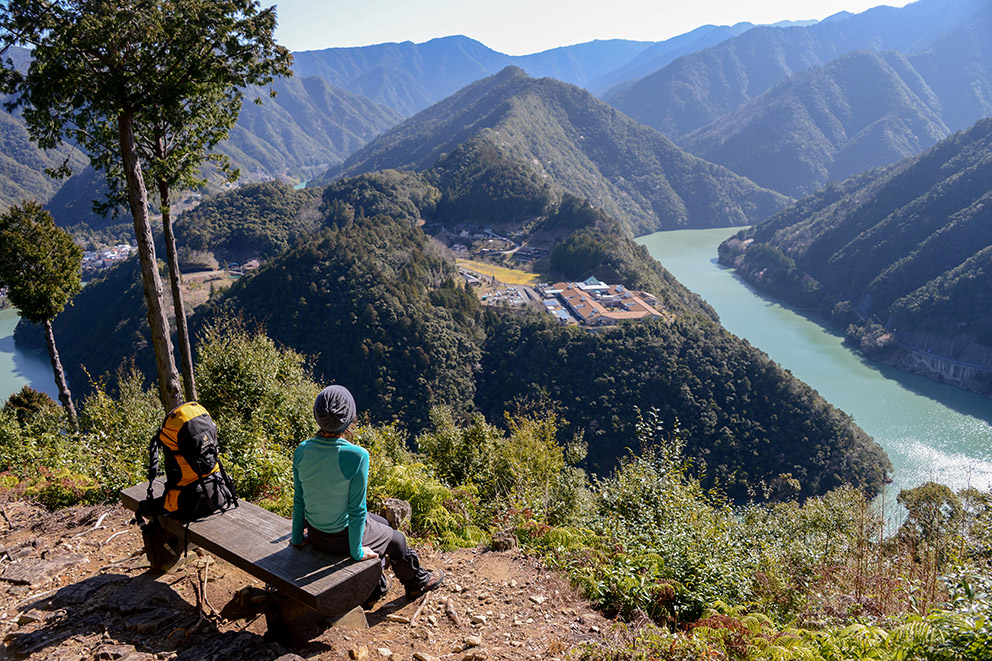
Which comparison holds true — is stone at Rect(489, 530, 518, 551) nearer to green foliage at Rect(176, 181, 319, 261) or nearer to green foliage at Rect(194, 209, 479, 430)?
green foliage at Rect(194, 209, 479, 430)

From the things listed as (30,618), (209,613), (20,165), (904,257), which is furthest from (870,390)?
(20,165)

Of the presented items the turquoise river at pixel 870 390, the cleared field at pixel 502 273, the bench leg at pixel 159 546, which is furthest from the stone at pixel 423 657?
the cleared field at pixel 502 273

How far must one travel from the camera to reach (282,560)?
2.58 m

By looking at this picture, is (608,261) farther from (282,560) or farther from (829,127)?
(829,127)

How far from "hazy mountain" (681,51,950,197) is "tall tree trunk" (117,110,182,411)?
13171cm

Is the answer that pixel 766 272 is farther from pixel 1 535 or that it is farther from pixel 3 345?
pixel 3 345

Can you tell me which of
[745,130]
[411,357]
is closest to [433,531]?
[411,357]

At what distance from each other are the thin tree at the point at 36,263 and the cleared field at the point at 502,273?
133 feet

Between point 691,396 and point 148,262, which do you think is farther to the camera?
point 691,396

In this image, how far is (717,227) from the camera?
342 ft

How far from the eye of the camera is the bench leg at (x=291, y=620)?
101 inches

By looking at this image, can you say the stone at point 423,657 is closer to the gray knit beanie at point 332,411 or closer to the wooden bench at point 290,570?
the wooden bench at point 290,570

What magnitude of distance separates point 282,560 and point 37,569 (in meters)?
1.72

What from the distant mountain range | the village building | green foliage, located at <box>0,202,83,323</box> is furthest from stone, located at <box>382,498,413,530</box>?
the distant mountain range
